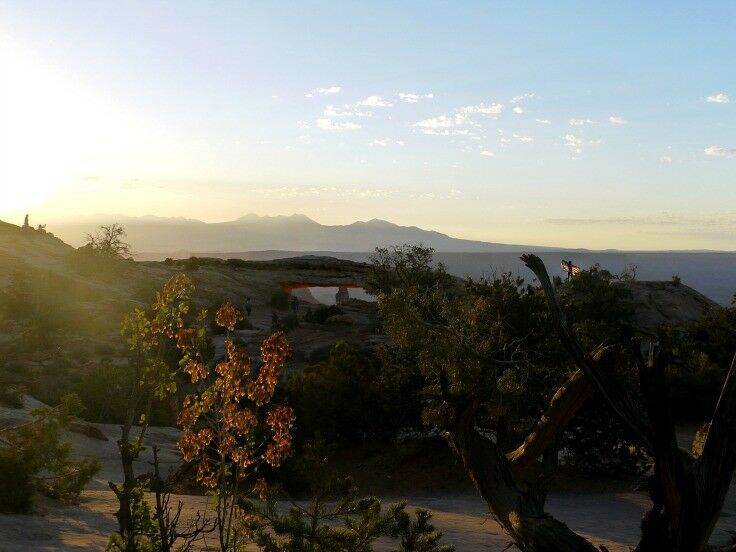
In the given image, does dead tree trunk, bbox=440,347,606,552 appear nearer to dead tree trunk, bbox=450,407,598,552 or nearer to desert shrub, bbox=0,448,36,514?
dead tree trunk, bbox=450,407,598,552

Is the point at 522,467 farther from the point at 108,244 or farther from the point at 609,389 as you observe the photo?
the point at 108,244

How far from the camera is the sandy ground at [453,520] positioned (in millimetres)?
11547

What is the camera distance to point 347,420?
21062 mm

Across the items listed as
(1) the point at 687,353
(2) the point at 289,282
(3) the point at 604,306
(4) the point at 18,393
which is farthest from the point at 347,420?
(2) the point at 289,282

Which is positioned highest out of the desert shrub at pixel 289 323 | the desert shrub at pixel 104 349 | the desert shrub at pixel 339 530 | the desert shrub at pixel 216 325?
the desert shrub at pixel 339 530

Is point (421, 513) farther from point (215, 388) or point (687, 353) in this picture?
point (687, 353)

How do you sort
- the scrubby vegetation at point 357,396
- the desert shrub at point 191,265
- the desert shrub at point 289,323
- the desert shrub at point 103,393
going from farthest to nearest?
the desert shrub at point 191,265, the desert shrub at point 289,323, the desert shrub at point 103,393, the scrubby vegetation at point 357,396

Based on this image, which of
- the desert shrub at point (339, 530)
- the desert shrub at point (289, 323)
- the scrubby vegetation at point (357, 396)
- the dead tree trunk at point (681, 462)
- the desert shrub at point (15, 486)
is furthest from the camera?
the desert shrub at point (289, 323)

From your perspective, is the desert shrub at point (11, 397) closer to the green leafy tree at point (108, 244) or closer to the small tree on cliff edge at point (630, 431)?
the small tree on cliff edge at point (630, 431)

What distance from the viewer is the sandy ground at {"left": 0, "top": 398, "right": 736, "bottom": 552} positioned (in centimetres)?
1155

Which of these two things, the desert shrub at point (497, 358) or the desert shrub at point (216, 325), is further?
the desert shrub at point (216, 325)

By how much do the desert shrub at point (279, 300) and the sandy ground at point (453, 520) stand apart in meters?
38.3

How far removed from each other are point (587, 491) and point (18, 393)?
694 inches

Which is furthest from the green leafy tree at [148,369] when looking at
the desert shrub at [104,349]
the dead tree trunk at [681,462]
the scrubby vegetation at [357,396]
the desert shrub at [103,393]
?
the desert shrub at [104,349]
